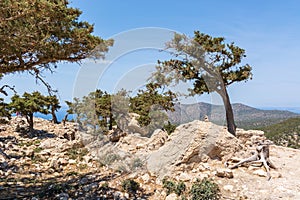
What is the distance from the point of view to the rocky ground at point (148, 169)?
734 cm

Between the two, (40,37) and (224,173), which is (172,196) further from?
(40,37)

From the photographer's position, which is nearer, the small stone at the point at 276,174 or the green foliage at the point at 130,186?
the green foliage at the point at 130,186

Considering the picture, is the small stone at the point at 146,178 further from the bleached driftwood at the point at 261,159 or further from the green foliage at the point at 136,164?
the bleached driftwood at the point at 261,159

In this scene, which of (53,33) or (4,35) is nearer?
(4,35)

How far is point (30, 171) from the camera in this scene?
10.1 m

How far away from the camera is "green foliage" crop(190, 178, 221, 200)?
21.5ft

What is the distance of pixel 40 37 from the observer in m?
5.85

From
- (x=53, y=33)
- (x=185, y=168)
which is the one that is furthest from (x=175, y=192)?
(x=53, y=33)

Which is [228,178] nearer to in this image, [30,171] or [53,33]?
[53,33]

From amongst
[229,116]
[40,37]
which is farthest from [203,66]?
[40,37]

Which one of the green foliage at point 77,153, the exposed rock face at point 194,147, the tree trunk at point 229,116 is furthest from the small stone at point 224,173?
the green foliage at point 77,153

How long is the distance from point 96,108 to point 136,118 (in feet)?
8.63

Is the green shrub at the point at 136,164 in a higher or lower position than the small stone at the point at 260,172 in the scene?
higher

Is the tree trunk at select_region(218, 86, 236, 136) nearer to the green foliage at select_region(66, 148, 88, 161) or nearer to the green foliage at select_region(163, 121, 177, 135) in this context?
the green foliage at select_region(163, 121, 177, 135)
